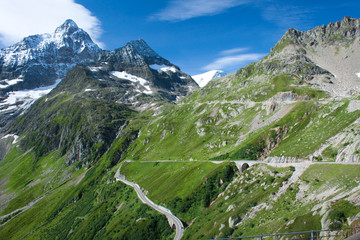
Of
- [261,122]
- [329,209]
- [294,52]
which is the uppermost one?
[294,52]

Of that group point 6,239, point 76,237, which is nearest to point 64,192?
point 6,239

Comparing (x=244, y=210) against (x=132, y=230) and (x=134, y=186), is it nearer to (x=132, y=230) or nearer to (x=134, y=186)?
(x=132, y=230)

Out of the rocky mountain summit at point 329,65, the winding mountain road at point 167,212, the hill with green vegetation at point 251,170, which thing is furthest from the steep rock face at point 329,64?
the winding mountain road at point 167,212

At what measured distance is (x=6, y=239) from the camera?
152750 millimetres

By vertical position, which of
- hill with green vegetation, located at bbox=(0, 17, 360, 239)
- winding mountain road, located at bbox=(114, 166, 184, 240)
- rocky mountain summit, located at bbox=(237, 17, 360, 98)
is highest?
rocky mountain summit, located at bbox=(237, 17, 360, 98)

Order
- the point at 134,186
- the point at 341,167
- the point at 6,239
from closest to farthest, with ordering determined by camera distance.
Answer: the point at 341,167, the point at 134,186, the point at 6,239

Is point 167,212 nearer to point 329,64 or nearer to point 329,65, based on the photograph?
point 329,65

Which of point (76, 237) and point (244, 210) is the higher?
point (244, 210)

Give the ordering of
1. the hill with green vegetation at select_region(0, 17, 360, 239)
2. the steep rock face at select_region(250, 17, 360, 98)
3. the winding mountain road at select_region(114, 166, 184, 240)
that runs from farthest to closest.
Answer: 1. the steep rock face at select_region(250, 17, 360, 98)
2. the winding mountain road at select_region(114, 166, 184, 240)
3. the hill with green vegetation at select_region(0, 17, 360, 239)

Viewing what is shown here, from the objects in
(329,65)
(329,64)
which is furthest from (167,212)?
(329,64)

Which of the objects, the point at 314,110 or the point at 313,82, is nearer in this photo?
the point at 314,110

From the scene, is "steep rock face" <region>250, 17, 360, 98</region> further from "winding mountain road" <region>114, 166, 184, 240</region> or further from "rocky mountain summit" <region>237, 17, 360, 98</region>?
"winding mountain road" <region>114, 166, 184, 240</region>

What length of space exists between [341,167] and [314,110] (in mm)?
Answer: 58894

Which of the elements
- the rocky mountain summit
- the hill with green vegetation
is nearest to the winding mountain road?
the hill with green vegetation
